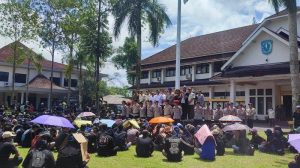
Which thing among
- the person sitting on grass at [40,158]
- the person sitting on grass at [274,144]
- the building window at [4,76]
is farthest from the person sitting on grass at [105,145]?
the building window at [4,76]

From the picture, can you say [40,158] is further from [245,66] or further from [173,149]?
[245,66]

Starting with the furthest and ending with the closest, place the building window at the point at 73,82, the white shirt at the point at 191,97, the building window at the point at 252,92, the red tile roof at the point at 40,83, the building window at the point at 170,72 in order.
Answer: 1. the building window at the point at 73,82
2. the red tile roof at the point at 40,83
3. the building window at the point at 170,72
4. the building window at the point at 252,92
5. the white shirt at the point at 191,97

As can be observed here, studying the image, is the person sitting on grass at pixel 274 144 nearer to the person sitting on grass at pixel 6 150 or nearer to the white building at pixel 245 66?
the person sitting on grass at pixel 6 150

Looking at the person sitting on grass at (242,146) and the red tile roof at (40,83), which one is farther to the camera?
the red tile roof at (40,83)

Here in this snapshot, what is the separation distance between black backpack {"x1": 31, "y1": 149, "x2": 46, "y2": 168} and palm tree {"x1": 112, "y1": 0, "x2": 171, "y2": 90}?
1924 cm

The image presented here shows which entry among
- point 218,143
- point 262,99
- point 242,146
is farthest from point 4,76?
point 242,146

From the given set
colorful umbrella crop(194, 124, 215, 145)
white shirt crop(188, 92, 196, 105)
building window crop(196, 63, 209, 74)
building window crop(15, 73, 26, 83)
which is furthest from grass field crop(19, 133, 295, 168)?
building window crop(15, 73, 26, 83)

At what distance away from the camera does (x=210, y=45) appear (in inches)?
1550

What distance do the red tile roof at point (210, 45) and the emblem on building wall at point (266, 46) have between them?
5.85 metres

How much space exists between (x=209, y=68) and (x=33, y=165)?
2912cm

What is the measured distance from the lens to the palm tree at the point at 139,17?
2839 cm

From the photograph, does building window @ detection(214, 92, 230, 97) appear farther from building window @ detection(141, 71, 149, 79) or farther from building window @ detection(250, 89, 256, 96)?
building window @ detection(141, 71, 149, 79)

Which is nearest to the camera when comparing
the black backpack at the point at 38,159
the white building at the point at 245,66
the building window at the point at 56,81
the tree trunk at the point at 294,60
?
the black backpack at the point at 38,159

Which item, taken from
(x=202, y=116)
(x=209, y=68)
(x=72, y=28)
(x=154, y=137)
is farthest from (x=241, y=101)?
(x=154, y=137)
